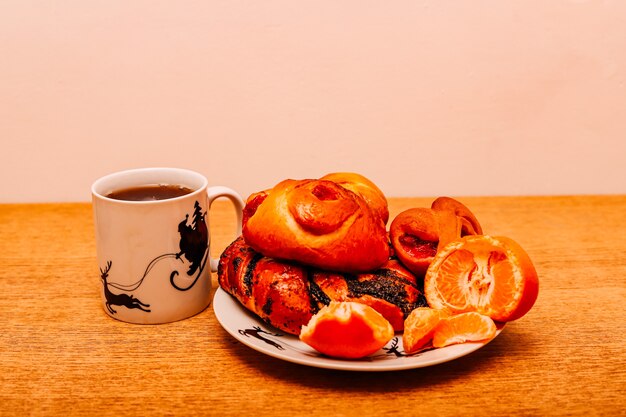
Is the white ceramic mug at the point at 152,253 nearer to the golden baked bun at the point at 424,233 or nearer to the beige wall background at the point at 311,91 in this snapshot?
the golden baked bun at the point at 424,233

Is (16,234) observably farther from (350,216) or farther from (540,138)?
(540,138)

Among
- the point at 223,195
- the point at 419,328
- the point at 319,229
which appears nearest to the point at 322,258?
the point at 319,229

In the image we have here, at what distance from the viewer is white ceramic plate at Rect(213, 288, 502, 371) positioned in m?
0.76

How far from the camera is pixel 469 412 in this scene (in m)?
0.74

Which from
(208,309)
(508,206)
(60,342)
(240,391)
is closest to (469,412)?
(240,391)

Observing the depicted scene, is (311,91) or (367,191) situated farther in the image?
(311,91)

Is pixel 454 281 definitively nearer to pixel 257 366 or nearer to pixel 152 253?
pixel 257 366

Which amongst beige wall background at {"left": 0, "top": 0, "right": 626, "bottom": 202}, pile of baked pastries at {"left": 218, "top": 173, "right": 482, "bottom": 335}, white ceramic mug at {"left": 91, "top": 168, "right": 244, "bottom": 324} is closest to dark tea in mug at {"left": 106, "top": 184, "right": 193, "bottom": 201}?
white ceramic mug at {"left": 91, "top": 168, "right": 244, "bottom": 324}

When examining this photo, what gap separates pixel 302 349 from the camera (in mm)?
825

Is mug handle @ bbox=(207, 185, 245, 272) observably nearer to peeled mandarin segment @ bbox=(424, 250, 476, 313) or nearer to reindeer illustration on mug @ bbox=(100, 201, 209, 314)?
reindeer illustration on mug @ bbox=(100, 201, 209, 314)

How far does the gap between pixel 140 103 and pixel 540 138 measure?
0.87 m

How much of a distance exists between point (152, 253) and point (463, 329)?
1.27ft

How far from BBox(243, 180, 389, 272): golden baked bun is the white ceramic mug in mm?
93

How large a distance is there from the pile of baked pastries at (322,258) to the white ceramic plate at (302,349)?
0.06 ft
